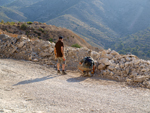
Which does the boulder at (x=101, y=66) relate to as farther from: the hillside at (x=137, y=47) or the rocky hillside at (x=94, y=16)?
the rocky hillside at (x=94, y=16)

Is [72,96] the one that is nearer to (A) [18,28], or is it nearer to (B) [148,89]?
(B) [148,89]

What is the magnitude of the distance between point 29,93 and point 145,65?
4387 millimetres

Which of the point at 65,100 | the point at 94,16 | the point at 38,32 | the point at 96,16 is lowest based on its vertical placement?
the point at 65,100

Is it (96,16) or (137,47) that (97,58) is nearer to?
(137,47)

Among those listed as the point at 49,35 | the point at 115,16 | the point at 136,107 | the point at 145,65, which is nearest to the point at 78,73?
the point at 145,65

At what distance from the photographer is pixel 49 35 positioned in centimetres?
3131

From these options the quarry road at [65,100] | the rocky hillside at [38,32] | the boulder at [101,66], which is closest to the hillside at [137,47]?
the rocky hillside at [38,32]

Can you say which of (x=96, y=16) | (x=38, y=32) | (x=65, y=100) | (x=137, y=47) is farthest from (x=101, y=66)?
(x=96, y=16)

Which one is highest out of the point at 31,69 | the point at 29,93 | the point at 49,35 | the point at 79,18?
the point at 79,18

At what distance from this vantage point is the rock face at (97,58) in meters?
5.29

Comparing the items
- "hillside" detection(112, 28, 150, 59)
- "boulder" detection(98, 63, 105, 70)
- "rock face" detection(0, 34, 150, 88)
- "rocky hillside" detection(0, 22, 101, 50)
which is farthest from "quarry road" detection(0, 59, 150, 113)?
"hillside" detection(112, 28, 150, 59)

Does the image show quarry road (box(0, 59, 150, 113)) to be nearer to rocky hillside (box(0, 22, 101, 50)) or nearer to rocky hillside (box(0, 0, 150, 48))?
rocky hillside (box(0, 22, 101, 50))

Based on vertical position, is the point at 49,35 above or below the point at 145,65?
above

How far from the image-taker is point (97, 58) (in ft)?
22.9
